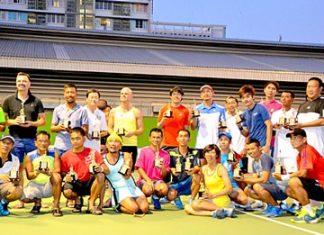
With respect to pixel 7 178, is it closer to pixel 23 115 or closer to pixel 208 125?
pixel 23 115

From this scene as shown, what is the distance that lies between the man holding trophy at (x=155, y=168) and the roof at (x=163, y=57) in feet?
40.3

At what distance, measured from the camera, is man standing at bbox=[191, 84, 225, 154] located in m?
7.65

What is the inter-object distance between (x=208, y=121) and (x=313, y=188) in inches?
75.7

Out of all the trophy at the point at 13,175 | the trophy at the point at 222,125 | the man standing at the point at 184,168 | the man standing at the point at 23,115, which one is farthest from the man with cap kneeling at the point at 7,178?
the trophy at the point at 222,125

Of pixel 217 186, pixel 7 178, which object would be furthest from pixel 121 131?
pixel 7 178

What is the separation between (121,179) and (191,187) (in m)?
1.09

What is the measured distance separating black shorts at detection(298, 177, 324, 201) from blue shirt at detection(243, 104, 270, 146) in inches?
46.5

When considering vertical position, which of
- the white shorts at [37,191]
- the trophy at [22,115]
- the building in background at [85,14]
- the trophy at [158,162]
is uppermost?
the building in background at [85,14]

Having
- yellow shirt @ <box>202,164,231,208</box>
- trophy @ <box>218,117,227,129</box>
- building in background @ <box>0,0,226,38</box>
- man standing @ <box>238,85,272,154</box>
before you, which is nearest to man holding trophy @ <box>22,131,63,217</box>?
yellow shirt @ <box>202,164,231,208</box>

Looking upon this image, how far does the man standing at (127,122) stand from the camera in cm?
754

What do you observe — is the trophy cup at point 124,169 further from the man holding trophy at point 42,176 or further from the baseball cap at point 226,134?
the baseball cap at point 226,134

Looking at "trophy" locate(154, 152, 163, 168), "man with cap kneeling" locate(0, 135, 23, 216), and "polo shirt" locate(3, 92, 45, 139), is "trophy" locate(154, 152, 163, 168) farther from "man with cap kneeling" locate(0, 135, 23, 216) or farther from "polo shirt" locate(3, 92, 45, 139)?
"man with cap kneeling" locate(0, 135, 23, 216)

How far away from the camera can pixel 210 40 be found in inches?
992

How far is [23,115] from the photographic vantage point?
6.83 meters
